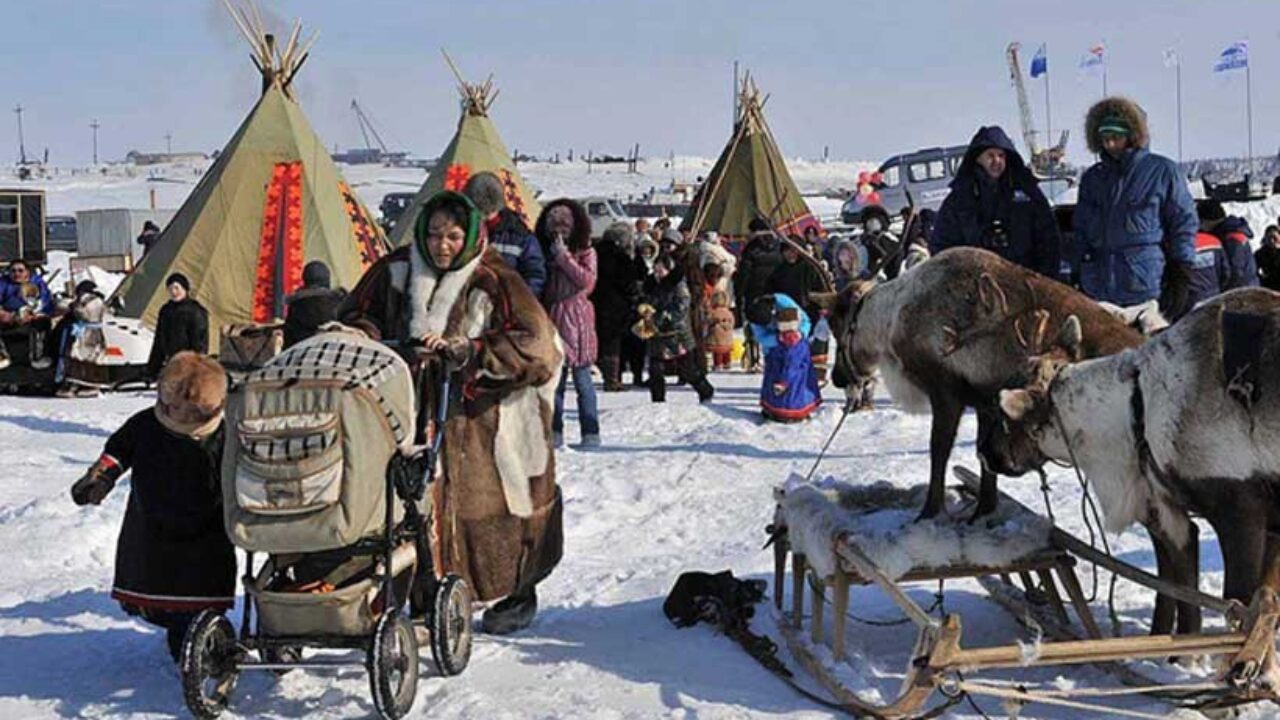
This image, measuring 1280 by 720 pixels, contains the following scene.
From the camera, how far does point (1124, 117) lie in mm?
5320

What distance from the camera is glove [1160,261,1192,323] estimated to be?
539 cm

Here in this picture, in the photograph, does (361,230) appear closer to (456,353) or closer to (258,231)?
(258,231)

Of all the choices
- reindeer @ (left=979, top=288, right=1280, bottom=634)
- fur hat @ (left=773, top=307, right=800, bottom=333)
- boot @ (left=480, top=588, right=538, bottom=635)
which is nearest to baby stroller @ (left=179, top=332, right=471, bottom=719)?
boot @ (left=480, top=588, right=538, bottom=635)

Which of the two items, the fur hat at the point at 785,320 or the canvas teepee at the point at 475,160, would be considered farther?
the canvas teepee at the point at 475,160

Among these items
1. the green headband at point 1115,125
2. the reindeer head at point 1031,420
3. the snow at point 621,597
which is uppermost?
the green headband at point 1115,125

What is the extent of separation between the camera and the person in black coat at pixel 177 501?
13.8 feet

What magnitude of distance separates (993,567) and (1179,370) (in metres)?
0.82

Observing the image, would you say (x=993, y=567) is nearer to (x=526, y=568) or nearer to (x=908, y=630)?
(x=908, y=630)

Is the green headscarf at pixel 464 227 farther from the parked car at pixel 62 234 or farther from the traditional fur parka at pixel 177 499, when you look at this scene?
the parked car at pixel 62 234

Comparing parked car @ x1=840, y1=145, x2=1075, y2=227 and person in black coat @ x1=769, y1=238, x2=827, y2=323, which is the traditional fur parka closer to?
person in black coat @ x1=769, y1=238, x2=827, y2=323

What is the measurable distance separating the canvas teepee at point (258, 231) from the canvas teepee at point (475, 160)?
2455mm

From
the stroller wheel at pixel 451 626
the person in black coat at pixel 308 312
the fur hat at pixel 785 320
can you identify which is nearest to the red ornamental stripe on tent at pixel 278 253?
the fur hat at pixel 785 320

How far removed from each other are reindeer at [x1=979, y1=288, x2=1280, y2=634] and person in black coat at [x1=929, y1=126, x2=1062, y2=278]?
1.18 metres

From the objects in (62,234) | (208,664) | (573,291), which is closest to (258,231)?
(573,291)
